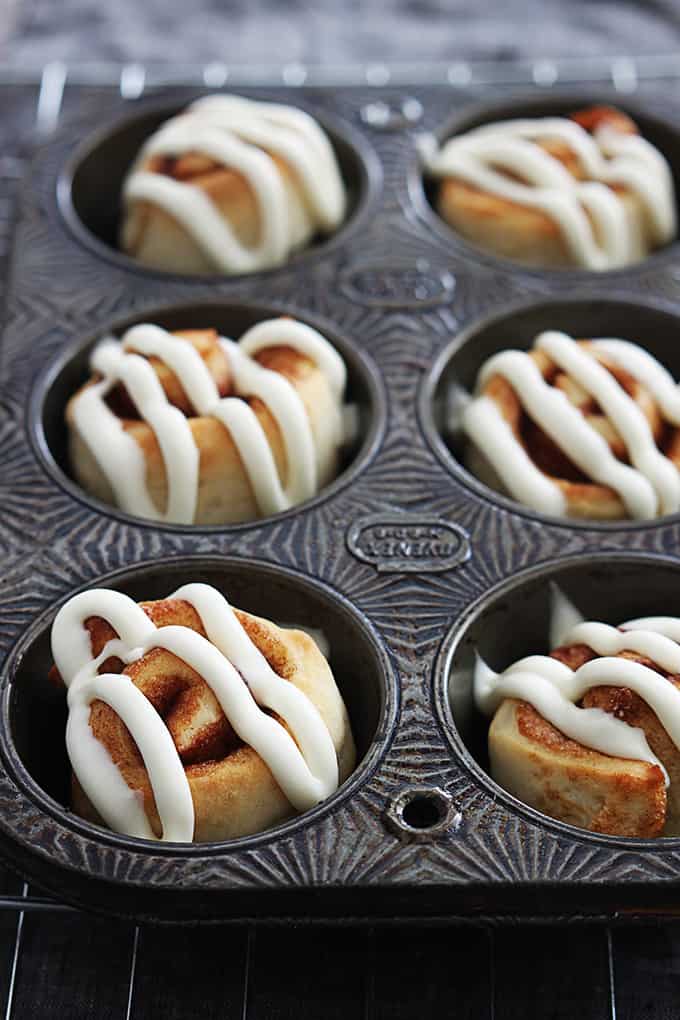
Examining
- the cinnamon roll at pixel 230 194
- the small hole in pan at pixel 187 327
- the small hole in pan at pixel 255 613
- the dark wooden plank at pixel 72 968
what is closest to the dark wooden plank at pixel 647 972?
the small hole in pan at pixel 255 613

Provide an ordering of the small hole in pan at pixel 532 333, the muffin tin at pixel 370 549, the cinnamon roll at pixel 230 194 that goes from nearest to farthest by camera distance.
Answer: the muffin tin at pixel 370 549 → the small hole in pan at pixel 532 333 → the cinnamon roll at pixel 230 194

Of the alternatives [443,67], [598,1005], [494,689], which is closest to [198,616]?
[494,689]

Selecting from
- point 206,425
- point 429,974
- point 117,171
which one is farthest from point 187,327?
point 429,974

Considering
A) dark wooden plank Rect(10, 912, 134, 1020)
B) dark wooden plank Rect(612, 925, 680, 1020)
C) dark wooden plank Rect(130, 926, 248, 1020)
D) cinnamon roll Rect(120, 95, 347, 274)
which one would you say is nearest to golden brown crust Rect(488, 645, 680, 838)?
dark wooden plank Rect(612, 925, 680, 1020)

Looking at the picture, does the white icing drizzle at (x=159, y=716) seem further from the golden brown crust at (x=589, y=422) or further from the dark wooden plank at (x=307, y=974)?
the golden brown crust at (x=589, y=422)

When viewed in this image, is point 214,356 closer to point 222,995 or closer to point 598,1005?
point 222,995

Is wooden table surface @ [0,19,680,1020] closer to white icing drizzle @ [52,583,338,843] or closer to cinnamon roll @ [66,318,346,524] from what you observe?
white icing drizzle @ [52,583,338,843]
